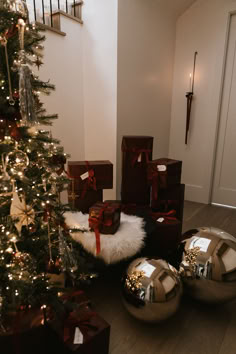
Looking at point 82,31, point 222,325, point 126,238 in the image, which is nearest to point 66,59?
point 82,31

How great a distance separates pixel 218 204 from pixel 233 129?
985 mm

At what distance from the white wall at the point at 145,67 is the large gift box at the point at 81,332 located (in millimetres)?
1694

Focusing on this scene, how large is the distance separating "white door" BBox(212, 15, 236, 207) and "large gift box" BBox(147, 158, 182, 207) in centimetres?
143

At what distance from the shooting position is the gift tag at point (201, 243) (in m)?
1.57

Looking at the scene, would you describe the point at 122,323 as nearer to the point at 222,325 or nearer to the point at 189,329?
the point at 189,329

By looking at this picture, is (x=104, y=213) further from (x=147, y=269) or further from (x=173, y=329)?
(x=173, y=329)

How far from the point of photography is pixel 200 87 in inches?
127

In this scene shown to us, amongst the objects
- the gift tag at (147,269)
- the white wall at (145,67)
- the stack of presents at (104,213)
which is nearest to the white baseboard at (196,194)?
the white wall at (145,67)

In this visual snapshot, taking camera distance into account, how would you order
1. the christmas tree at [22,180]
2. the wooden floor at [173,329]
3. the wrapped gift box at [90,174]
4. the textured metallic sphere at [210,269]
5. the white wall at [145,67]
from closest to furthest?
the christmas tree at [22,180] < the wooden floor at [173,329] < the textured metallic sphere at [210,269] < the wrapped gift box at [90,174] < the white wall at [145,67]

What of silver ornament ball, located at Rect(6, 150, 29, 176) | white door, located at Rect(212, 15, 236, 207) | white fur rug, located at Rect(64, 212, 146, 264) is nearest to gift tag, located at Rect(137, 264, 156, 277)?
white fur rug, located at Rect(64, 212, 146, 264)

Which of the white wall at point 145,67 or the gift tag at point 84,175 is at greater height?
the white wall at point 145,67

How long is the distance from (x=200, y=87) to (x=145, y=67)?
84 centimetres

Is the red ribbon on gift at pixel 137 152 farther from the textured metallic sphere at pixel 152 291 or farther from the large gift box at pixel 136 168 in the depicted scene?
the textured metallic sphere at pixel 152 291

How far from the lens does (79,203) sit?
78.4 inches
